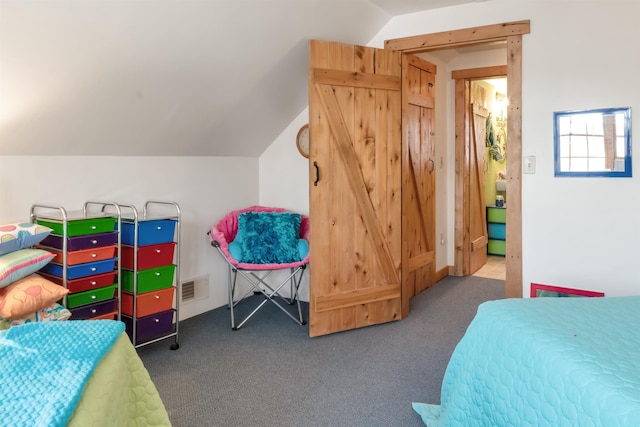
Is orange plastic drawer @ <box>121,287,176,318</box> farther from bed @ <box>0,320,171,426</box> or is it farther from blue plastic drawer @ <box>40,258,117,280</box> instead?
bed @ <box>0,320,171,426</box>

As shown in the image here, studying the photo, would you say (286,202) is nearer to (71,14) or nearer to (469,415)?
(71,14)

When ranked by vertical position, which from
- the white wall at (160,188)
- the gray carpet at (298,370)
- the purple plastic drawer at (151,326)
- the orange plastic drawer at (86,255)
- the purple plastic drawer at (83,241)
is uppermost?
the white wall at (160,188)

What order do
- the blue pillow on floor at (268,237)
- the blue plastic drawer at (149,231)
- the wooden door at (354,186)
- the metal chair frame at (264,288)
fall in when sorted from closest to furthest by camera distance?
the blue plastic drawer at (149,231) < the wooden door at (354,186) < the blue pillow on floor at (268,237) < the metal chair frame at (264,288)

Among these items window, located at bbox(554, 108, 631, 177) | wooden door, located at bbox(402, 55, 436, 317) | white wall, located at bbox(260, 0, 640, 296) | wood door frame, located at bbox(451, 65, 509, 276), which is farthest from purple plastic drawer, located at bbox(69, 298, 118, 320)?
wood door frame, located at bbox(451, 65, 509, 276)

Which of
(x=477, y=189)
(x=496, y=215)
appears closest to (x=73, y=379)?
(x=477, y=189)

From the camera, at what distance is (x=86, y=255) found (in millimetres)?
2709

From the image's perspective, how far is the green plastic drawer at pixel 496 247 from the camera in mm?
6578

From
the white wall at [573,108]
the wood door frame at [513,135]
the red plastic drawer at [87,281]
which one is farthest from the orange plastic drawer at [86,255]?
the white wall at [573,108]

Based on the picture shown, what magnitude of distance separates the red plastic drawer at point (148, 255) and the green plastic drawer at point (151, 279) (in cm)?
3

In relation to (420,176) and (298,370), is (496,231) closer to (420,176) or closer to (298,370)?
(420,176)

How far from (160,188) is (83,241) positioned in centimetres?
99

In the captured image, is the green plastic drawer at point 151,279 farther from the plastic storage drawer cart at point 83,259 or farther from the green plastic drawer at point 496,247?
the green plastic drawer at point 496,247

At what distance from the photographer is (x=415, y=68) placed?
4.47m

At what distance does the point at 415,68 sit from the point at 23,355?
13.1 ft
